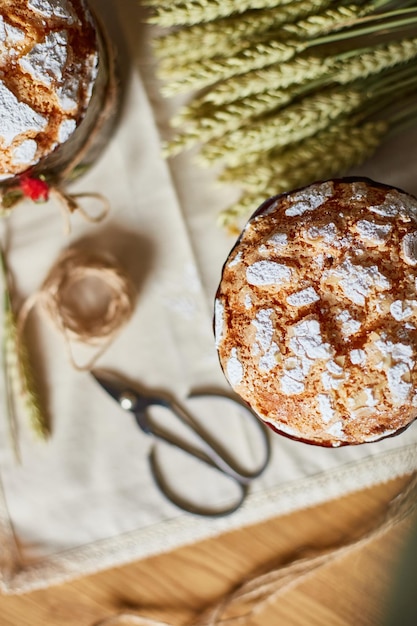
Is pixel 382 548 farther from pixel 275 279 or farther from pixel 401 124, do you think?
pixel 401 124

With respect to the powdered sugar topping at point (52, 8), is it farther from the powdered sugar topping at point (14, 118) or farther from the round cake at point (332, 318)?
the round cake at point (332, 318)

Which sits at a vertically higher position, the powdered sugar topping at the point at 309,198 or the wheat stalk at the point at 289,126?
the wheat stalk at the point at 289,126

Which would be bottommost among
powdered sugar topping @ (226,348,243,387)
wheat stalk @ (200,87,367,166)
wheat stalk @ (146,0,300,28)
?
powdered sugar topping @ (226,348,243,387)

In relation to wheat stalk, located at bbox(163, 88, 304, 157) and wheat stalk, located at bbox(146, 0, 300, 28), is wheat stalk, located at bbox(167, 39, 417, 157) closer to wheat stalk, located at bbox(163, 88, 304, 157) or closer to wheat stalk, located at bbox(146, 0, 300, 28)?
wheat stalk, located at bbox(163, 88, 304, 157)

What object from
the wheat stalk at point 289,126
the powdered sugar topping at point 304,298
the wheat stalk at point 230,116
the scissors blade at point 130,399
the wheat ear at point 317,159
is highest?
the wheat stalk at point 230,116

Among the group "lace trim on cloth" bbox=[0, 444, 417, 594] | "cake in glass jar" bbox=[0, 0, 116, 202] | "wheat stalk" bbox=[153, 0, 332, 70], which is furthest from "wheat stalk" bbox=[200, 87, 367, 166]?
"lace trim on cloth" bbox=[0, 444, 417, 594]

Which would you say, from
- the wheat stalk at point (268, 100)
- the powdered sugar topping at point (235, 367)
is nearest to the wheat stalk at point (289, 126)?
the wheat stalk at point (268, 100)

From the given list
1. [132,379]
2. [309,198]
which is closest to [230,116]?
[309,198]

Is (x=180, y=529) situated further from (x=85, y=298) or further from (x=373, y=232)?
(x=373, y=232)
